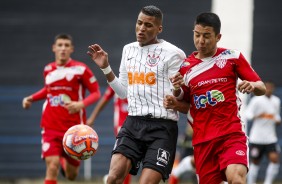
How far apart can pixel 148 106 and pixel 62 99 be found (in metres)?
2.77

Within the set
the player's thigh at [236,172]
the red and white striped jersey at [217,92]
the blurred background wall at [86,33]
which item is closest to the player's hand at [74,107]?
the red and white striped jersey at [217,92]

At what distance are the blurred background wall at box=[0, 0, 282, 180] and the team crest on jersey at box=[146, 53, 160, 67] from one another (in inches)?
342

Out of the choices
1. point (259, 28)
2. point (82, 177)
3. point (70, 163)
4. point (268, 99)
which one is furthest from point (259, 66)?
point (70, 163)

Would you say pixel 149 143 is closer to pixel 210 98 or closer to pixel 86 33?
pixel 210 98

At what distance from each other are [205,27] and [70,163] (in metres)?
3.84

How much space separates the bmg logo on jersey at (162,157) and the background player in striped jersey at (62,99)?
8.81 ft

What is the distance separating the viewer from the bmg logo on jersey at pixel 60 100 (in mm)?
9625

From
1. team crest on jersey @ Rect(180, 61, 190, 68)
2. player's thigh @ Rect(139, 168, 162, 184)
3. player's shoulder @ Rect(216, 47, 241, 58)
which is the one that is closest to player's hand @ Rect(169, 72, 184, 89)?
team crest on jersey @ Rect(180, 61, 190, 68)

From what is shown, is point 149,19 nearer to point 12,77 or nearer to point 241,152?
point 241,152

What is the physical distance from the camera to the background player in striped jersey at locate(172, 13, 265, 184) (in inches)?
265

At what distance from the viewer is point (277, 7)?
1597 cm

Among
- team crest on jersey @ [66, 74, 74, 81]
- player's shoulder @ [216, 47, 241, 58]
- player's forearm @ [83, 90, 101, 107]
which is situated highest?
player's shoulder @ [216, 47, 241, 58]

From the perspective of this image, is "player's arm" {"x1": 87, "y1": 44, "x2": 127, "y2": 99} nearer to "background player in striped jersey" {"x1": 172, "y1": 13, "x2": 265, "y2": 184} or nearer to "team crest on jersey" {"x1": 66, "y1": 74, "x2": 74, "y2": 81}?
"background player in striped jersey" {"x1": 172, "y1": 13, "x2": 265, "y2": 184}

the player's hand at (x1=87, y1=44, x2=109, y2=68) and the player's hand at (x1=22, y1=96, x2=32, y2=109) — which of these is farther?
the player's hand at (x1=22, y1=96, x2=32, y2=109)
